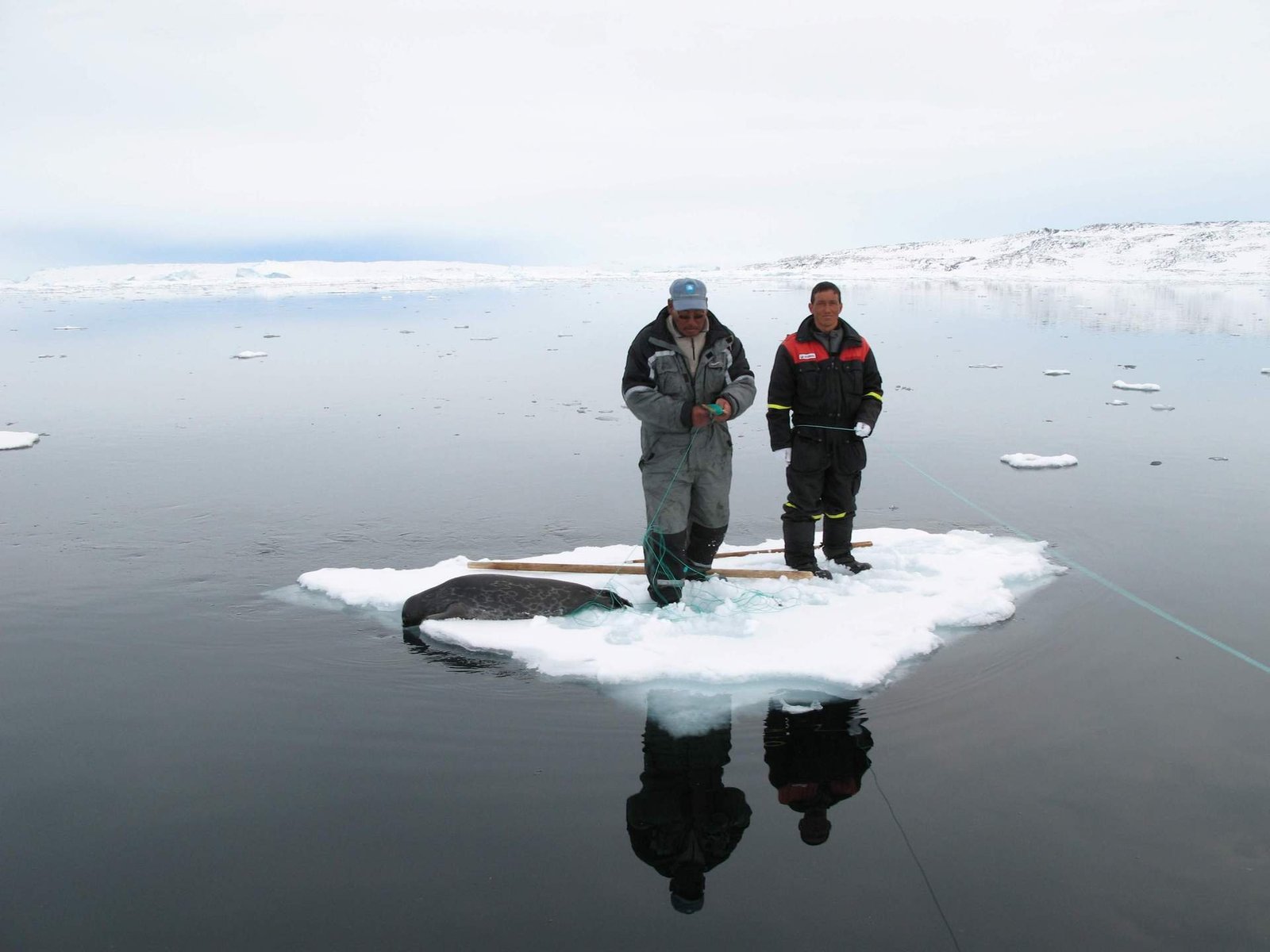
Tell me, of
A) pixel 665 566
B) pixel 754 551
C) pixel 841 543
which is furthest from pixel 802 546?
pixel 665 566

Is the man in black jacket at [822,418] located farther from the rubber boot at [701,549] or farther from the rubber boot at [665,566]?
the rubber boot at [665,566]

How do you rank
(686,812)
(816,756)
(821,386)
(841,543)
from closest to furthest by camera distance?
1. (686,812)
2. (816,756)
3. (821,386)
4. (841,543)

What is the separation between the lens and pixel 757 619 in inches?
188

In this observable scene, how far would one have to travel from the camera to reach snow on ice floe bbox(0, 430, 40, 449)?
9695mm

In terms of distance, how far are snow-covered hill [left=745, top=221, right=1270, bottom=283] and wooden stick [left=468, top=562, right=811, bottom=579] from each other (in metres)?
55.6

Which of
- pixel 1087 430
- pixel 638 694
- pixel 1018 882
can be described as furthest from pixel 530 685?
pixel 1087 430

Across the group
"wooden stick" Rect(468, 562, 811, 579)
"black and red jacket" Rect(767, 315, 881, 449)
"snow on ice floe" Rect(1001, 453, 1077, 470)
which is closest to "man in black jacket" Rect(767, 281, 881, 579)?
"black and red jacket" Rect(767, 315, 881, 449)

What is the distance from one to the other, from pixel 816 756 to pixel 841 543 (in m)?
2.23

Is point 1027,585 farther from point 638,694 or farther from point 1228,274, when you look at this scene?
point 1228,274

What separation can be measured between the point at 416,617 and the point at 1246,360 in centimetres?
1578

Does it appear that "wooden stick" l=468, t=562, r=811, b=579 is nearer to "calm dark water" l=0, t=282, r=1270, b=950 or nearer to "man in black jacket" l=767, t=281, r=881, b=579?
"man in black jacket" l=767, t=281, r=881, b=579

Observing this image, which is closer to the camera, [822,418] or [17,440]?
[822,418]

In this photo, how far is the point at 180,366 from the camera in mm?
17000

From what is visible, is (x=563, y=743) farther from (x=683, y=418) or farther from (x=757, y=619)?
(x=683, y=418)
